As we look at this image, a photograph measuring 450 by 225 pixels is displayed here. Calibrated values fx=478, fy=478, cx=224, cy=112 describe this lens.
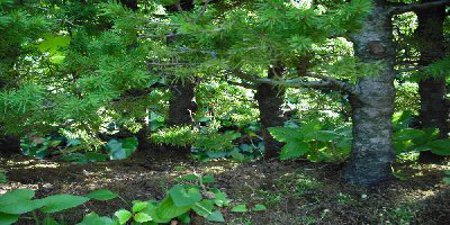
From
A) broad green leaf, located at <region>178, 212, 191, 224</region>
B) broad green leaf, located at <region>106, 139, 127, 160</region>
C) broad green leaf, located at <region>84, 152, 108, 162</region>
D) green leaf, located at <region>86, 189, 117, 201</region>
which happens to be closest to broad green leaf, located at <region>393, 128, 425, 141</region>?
broad green leaf, located at <region>178, 212, 191, 224</region>

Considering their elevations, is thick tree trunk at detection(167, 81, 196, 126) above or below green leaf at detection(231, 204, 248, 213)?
above

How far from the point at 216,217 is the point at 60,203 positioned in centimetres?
61

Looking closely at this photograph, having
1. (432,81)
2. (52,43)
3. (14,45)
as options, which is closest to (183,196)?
(14,45)

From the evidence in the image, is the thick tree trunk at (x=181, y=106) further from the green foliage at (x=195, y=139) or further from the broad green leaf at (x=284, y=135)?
the broad green leaf at (x=284, y=135)

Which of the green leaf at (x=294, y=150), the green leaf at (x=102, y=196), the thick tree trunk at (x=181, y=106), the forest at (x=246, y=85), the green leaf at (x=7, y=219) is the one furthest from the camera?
the thick tree trunk at (x=181, y=106)

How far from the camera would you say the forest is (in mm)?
1563

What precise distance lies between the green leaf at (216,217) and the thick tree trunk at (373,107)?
0.69 metres

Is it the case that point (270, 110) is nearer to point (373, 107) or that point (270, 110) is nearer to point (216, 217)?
point (373, 107)

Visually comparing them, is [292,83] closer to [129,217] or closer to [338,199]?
[338,199]

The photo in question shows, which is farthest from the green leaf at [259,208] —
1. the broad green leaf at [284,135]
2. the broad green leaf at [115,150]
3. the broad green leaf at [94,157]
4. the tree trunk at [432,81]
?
the broad green leaf at [115,150]

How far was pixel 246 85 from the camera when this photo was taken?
297 cm

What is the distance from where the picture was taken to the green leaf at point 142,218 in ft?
6.08

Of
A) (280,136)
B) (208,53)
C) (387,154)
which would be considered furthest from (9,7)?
(387,154)

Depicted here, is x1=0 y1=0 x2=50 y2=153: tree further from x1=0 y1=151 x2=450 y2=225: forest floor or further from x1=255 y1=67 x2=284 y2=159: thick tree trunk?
x1=255 y1=67 x2=284 y2=159: thick tree trunk
